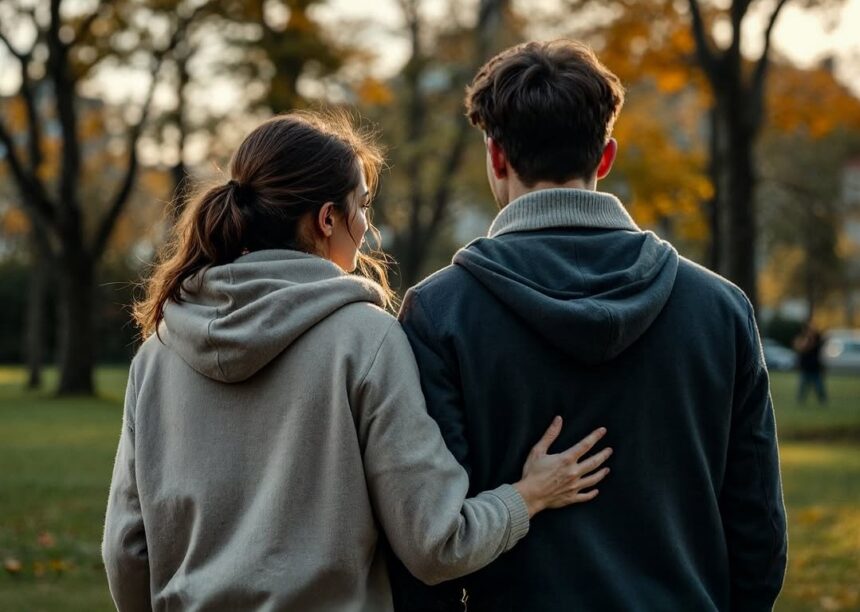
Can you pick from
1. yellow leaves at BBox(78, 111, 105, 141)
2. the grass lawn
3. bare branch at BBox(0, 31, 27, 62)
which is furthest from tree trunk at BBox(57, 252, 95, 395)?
bare branch at BBox(0, 31, 27, 62)

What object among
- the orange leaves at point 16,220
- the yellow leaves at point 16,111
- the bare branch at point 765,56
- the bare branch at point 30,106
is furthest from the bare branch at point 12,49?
the orange leaves at point 16,220

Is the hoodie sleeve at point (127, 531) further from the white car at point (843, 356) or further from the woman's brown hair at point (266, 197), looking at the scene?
the white car at point (843, 356)

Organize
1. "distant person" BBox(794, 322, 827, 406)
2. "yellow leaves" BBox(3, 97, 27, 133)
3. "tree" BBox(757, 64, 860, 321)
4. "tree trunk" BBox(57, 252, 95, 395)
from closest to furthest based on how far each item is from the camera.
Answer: "tree trunk" BBox(57, 252, 95, 395) < "yellow leaves" BBox(3, 97, 27, 133) < "distant person" BBox(794, 322, 827, 406) < "tree" BBox(757, 64, 860, 321)

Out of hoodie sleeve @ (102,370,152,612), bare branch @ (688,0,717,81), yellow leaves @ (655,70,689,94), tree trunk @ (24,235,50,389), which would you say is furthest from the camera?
tree trunk @ (24,235,50,389)

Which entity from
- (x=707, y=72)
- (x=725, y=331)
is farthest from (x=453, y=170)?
(x=725, y=331)

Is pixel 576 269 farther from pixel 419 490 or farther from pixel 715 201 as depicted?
pixel 715 201

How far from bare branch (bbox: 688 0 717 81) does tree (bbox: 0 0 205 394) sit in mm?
11751

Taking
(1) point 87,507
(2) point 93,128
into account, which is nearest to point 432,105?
(2) point 93,128

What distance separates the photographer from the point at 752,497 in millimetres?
2994

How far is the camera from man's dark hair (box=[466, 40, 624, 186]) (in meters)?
2.88

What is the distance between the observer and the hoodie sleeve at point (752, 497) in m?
2.99

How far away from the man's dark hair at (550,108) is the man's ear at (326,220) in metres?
0.40

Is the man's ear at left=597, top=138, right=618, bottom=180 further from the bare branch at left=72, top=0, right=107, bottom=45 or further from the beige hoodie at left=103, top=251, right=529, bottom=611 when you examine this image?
the bare branch at left=72, top=0, right=107, bottom=45

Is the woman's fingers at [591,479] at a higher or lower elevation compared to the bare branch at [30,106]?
higher
